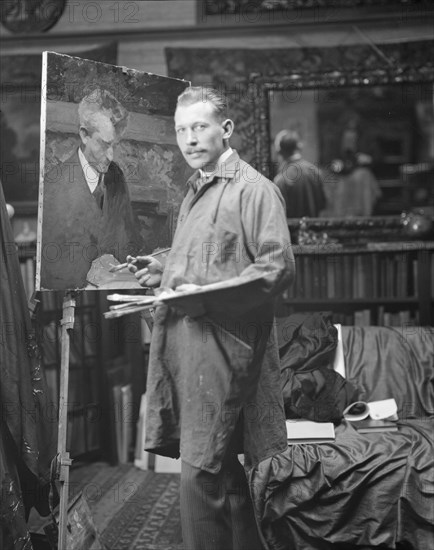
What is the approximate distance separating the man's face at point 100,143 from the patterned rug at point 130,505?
52.8 inches

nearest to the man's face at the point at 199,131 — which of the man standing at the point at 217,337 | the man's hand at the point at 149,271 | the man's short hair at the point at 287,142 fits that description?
the man standing at the point at 217,337

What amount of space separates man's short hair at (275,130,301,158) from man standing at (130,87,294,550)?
97.0 inches

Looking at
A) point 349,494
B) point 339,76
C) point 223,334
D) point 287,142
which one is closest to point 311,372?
point 349,494

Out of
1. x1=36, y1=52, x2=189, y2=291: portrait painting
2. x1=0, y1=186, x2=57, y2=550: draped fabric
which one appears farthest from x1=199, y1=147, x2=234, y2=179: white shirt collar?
x1=0, y1=186, x2=57, y2=550: draped fabric

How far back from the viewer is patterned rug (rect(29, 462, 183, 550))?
10.5 ft

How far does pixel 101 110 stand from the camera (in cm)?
276

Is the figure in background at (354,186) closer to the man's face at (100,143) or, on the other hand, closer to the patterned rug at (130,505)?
the patterned rug at (130,505)

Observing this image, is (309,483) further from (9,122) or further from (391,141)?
(9,122)

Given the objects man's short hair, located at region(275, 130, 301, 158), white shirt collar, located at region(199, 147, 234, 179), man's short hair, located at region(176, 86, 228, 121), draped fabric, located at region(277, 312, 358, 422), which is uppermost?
man's short hair, located at region(275, 130, 301, 158)

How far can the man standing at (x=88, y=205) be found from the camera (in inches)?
105

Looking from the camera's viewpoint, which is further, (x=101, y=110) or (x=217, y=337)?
(x=101, y=110)

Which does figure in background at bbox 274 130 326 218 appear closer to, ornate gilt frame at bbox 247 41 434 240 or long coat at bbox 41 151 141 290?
ornate gilt frame at bbox 247 41 434 240

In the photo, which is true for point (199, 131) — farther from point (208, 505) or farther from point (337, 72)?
point (337, 72)

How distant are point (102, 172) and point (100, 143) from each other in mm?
111
